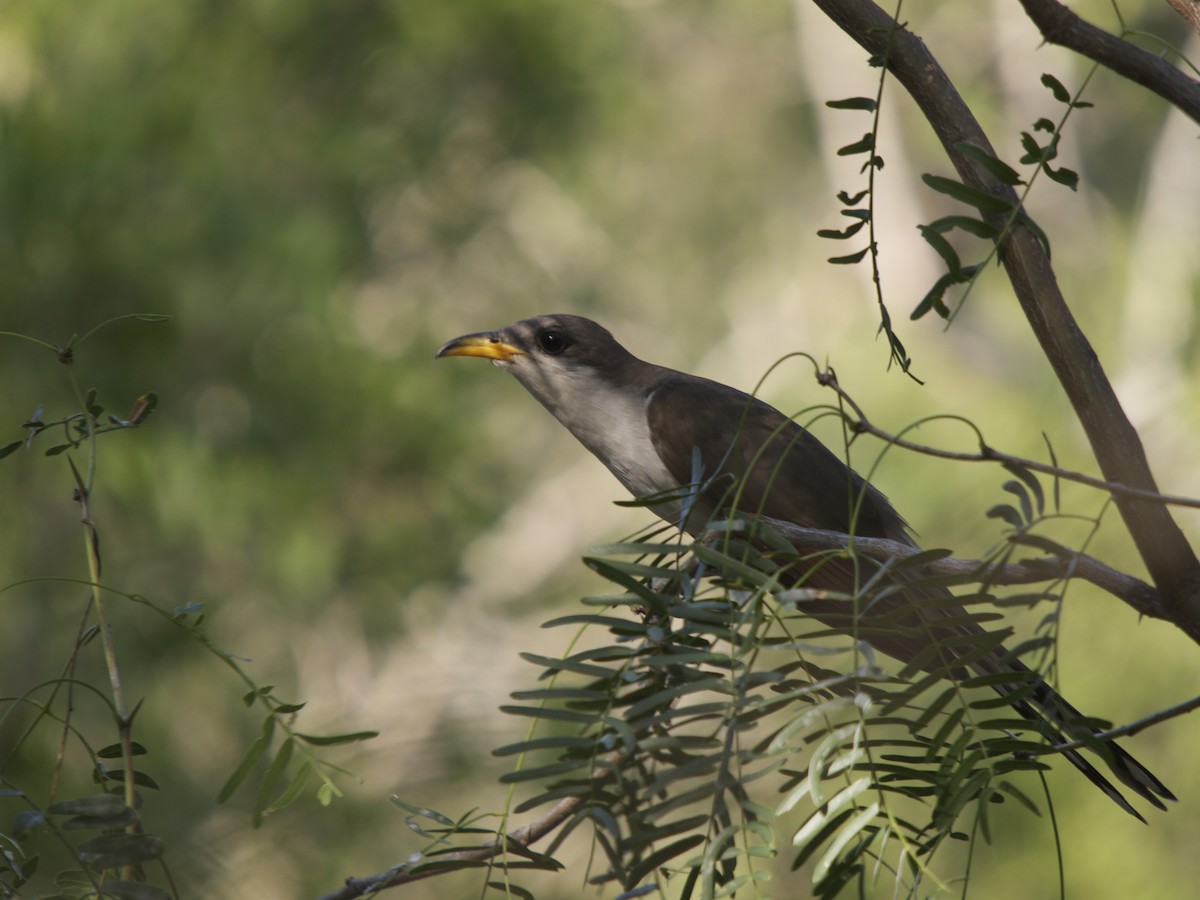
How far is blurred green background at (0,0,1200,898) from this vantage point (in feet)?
18.8

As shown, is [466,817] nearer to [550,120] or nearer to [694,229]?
[550,120]

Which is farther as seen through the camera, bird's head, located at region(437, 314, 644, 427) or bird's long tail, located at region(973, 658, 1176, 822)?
bird's head, located at region(437, 314, 644, 427)

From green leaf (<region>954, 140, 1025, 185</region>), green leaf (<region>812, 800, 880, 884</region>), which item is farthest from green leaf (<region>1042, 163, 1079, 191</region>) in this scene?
green leaf (<region>812, 800, 880, 884</region>)

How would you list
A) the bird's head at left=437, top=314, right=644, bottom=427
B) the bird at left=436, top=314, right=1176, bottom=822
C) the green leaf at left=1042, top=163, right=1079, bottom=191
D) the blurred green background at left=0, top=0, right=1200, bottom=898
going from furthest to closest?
the blurred green background at left=0, top=0, right=1200, bottom=898 < the bird's head at left=437, top=314, right=644, bottom=427 < the bird at left=436, top=314, right=1176, bottom=822 < the green leaf at left=1042, top=163, right=1079, bottom=191

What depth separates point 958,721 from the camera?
1385 mm

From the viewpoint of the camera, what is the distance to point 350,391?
269 inches

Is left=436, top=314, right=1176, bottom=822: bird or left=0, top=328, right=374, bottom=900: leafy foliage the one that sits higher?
left=436, top=314, right=1176, bottom=822: bird

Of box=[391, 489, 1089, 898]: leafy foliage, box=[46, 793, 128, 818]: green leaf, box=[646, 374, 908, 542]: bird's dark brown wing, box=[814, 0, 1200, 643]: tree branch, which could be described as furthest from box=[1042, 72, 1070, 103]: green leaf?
box=[646, 374, 908, 542]: bird's dark brown wing

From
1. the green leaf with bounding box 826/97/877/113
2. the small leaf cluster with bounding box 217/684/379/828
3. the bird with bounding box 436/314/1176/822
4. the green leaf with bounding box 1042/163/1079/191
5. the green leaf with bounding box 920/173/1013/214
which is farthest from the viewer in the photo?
the bird with bounding box 436/314/1176/822

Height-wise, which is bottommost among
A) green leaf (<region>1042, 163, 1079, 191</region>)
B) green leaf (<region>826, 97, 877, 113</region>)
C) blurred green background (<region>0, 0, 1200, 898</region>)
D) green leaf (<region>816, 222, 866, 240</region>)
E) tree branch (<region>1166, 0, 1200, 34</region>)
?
green leaf (<region>1042, 163, 1079, 191</region>)

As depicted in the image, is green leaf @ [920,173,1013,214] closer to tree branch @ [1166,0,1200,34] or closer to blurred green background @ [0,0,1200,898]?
tree branch @ [1166,0,1200,34]

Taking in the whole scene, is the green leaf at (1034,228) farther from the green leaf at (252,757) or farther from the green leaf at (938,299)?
the green leaf at (252,757)

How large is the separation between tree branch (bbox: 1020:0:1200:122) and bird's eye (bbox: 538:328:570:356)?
7.80ft

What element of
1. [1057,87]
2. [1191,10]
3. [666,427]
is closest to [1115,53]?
[1057,87]
